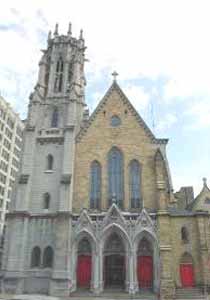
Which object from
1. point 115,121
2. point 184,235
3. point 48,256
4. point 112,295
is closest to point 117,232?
point 112,295

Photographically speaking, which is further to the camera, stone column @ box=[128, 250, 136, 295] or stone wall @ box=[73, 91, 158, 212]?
stone wall @ box=[73, 91, 158, 212]

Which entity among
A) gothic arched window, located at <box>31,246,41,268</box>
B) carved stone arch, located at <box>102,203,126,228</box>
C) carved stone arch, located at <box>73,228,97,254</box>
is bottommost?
gothic arched window, located at <box>31,246,41,268</box>

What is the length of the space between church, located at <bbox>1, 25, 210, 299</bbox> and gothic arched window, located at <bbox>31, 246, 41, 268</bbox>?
0.39 ft

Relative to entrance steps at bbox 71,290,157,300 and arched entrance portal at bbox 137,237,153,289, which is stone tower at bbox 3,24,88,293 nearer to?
entrance steps at bbox 71,290,157,300

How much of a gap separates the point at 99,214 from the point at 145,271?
24.2ft

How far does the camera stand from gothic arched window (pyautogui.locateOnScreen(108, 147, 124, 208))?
123ft

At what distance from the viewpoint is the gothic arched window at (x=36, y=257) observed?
34562mm

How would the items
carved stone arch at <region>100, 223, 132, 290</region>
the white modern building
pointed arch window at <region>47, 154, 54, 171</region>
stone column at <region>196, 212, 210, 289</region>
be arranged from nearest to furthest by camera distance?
stone column at <region>196, 212, 210, 289</region> < carved stone arch at <region>100, 223, 132, 290</region> < pointed arch window at <region>47, 154, 54, 171</region> < the white modern building

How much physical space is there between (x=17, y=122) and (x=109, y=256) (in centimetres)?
5889

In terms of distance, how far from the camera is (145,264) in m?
34.3

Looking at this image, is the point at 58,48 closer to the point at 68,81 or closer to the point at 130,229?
the point at 68,81

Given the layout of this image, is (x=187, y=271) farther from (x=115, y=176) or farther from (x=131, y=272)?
(x=115, y=176)

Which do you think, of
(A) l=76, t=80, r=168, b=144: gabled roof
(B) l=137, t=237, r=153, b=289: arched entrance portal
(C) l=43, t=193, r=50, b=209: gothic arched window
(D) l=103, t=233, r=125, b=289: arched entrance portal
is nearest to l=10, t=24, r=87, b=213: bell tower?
(C) l=43, t=193, r=50, b=209: gothic arched window

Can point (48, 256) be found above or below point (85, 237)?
below
